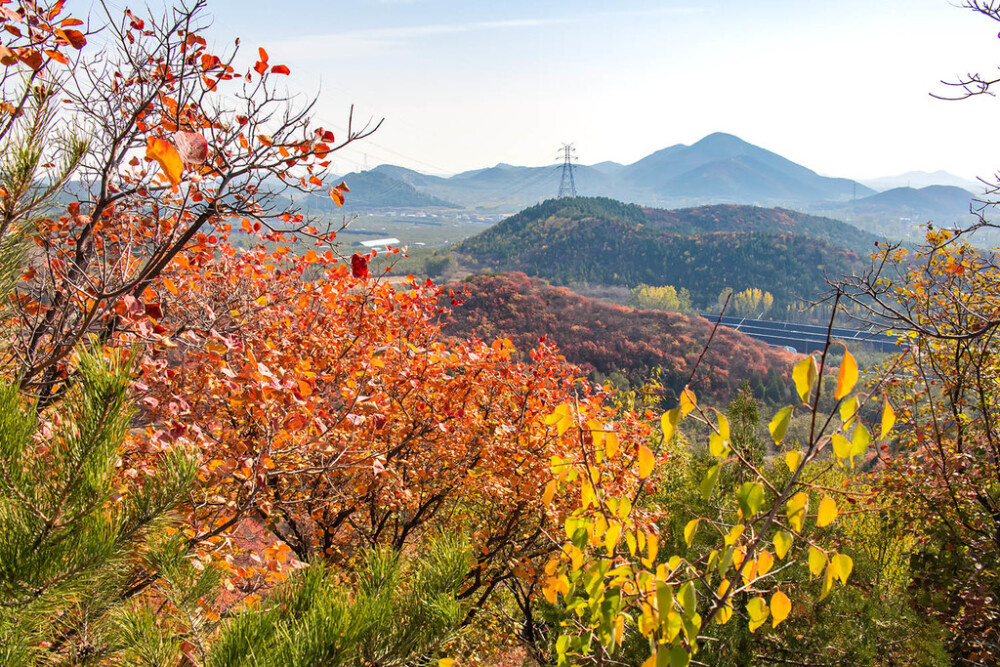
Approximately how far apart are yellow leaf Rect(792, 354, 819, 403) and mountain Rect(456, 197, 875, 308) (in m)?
82.0

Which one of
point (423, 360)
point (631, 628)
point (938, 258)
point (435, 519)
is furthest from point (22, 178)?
point (938, 258)

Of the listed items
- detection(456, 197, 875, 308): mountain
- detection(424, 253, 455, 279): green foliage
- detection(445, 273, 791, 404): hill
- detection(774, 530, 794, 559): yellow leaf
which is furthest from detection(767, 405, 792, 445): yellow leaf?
detection(456, 197, 875, 308): mountain

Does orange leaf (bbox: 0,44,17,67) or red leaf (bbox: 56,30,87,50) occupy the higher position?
red leaf (bbox: 56,30,87,50)

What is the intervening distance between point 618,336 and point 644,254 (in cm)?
5447

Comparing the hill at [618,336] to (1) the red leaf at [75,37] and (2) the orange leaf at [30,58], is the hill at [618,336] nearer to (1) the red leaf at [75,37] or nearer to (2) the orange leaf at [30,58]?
(1) the red leaf at [75,37]

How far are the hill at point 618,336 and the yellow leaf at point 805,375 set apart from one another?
33794 millimetres

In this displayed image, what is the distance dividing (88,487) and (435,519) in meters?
5.03

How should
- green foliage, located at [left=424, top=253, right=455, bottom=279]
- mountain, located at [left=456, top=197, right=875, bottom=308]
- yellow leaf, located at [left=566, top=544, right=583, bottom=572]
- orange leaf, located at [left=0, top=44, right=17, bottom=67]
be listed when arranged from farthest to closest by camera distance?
mountain, located at [left=456, top=197, right=875, bottom=308] < green foliage, located at [left=424, top=253, right=455, bottom=279] < orange leaf, located at [left=0, top=44, right=17, bottom=67] < yellow leaf, located at [left=566, top=544, right=583, bottom=572]

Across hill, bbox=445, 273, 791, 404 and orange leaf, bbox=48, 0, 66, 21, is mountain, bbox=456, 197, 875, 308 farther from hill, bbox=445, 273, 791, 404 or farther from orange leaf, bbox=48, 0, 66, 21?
orange leaf, bbox=48, 0, 66, 21

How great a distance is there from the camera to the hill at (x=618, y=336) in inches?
1495

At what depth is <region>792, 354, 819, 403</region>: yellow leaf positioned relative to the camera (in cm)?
139

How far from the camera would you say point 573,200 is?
336ft

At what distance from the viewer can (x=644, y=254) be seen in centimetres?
9144

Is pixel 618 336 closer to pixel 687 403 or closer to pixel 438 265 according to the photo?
pixel 687 403
